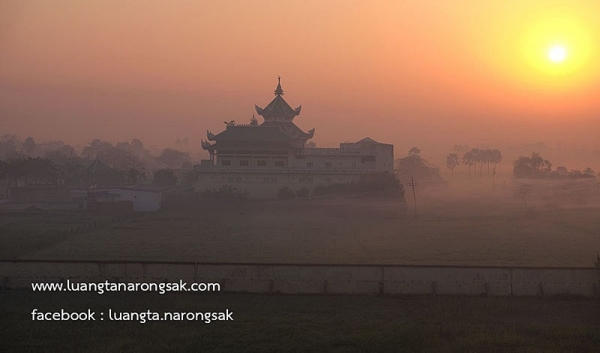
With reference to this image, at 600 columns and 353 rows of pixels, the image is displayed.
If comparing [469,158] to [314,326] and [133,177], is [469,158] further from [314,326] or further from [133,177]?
[314,326]

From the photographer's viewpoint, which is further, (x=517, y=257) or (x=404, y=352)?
(x=517, y=257)

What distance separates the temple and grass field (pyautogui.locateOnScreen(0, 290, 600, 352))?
44008 millimetres

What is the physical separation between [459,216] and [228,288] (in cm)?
3362

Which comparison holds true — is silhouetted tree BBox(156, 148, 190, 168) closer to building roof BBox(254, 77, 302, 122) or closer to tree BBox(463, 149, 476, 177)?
tree BBox(463, 149, 476, 177)

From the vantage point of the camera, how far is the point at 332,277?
20500mm

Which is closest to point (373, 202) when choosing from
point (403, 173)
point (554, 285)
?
point (554, 285)

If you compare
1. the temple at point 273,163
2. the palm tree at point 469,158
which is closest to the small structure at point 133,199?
the temple at point 273,163

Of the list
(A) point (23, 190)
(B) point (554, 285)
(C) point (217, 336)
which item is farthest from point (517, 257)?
(A) point (23, 190)

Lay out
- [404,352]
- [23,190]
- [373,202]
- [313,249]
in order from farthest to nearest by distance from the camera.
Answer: [23,190] < [373,202] < [313,249] < [404,352]

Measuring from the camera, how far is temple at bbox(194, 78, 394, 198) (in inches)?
2518

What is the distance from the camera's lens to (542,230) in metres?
40.5

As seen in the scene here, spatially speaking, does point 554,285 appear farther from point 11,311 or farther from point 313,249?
point 11,311

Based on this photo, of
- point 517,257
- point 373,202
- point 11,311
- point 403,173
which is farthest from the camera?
point 403,173

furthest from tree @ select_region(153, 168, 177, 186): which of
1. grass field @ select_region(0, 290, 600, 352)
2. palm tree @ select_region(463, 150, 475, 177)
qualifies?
palm tree @ select_region(463, 150, 475, 177)
